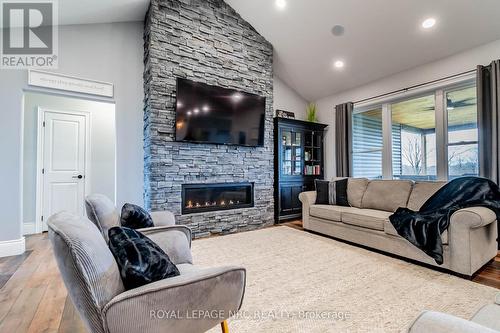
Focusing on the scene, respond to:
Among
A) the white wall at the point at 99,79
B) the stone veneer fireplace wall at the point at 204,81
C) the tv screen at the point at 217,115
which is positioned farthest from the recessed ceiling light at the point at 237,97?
the white wall at the point at 99,79

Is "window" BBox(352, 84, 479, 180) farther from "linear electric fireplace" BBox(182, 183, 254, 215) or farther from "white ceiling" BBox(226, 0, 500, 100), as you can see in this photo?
"linear electric fireplace" BBox(182, 183, 254, 215)

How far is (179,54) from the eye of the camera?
372 centimetres

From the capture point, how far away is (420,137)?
4.15 metres

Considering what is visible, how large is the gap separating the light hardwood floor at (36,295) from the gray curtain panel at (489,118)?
44.7 inches

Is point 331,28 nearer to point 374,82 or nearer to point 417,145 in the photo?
point 374,82

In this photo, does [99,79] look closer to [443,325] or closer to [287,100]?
[287,100]

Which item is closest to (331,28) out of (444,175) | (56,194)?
(444,175)

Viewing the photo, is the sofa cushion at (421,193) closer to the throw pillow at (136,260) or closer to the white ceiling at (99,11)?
the throw pillow at (136,260)

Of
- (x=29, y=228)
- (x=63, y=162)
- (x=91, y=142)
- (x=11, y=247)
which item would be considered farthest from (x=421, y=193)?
(x=29, y=228)

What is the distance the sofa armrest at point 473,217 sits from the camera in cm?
218

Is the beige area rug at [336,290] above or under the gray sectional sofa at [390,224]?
under

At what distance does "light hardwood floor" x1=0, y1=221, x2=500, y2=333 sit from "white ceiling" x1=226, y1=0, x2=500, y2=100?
9.45 feet

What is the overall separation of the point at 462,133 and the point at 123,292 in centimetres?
459

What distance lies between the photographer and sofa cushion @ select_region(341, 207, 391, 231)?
2.91 metres
